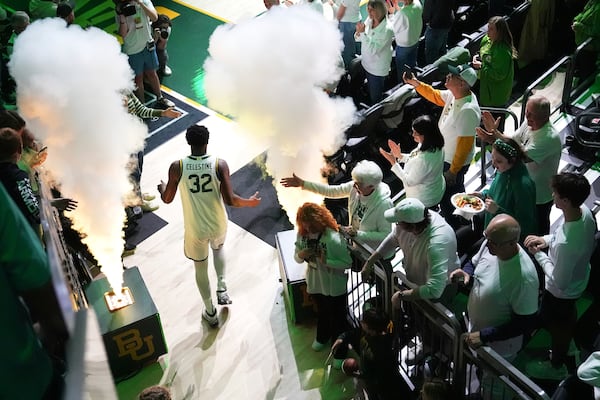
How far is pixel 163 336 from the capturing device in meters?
5.20

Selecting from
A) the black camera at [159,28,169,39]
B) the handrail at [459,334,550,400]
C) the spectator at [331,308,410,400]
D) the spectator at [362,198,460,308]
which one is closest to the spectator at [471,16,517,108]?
the spectator at [362,198,460,308]

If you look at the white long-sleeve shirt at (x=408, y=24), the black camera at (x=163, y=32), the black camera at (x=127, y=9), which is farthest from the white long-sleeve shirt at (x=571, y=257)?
the black camera at (x=163, y=32)

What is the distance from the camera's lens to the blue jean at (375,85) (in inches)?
290

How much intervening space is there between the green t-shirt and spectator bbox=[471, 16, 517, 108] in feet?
18.1

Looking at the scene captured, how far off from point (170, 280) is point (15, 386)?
436 cm

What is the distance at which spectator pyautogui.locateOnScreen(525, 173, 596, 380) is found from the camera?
4.07 meters

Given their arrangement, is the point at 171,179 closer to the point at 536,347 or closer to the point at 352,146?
the point at 352,146

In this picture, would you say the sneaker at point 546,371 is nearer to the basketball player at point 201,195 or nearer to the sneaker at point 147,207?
the basketball player at point 201,195

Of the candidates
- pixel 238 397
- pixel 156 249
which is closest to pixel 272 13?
pixel 156 249

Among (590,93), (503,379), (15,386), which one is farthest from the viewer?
(590,93)

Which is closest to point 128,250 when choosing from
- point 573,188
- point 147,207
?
point 147,207

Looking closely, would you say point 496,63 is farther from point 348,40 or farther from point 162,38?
point 162,38

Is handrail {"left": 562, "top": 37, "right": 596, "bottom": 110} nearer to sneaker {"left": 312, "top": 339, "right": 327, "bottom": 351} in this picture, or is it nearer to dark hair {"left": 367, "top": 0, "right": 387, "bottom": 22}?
dark hair {"left": 367, "top": 0, "right": 387, "bottom": 22}

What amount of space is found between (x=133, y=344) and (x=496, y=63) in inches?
176
